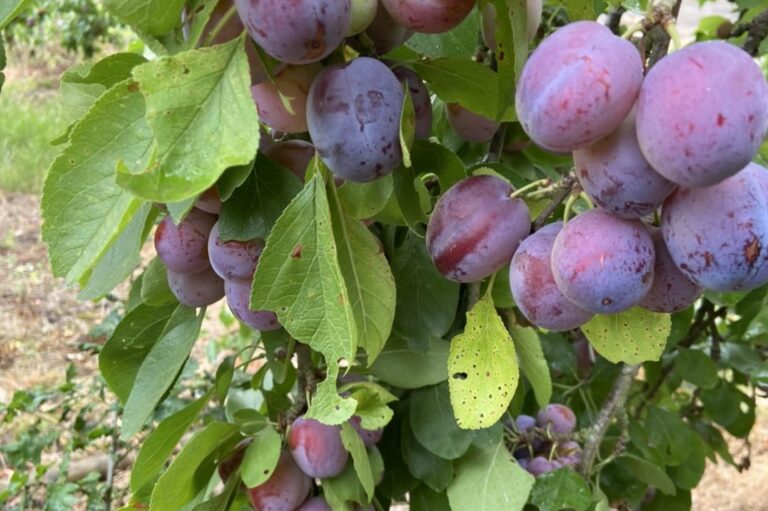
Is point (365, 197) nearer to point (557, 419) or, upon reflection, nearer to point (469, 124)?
point (469, 124)

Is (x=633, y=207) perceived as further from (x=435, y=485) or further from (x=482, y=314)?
(x=435, y=485)

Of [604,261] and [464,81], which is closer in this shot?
[604,261]

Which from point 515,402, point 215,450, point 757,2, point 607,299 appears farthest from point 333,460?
point 757,2

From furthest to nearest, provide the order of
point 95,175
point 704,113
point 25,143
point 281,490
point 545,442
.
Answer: point 25,143
point 545,442
point 281,490
point 95,175
point 704,113

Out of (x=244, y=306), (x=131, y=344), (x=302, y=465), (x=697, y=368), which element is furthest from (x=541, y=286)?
(x=697, y=368)

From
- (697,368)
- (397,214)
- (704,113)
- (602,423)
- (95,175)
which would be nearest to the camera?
(704,113)

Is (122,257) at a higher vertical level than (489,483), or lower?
higher

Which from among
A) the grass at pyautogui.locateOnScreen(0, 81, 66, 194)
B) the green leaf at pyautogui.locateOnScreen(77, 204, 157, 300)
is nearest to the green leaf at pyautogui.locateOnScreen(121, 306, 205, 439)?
the green leaf at pyautogui.locateOnScreen(77, 204, 157, 300)
